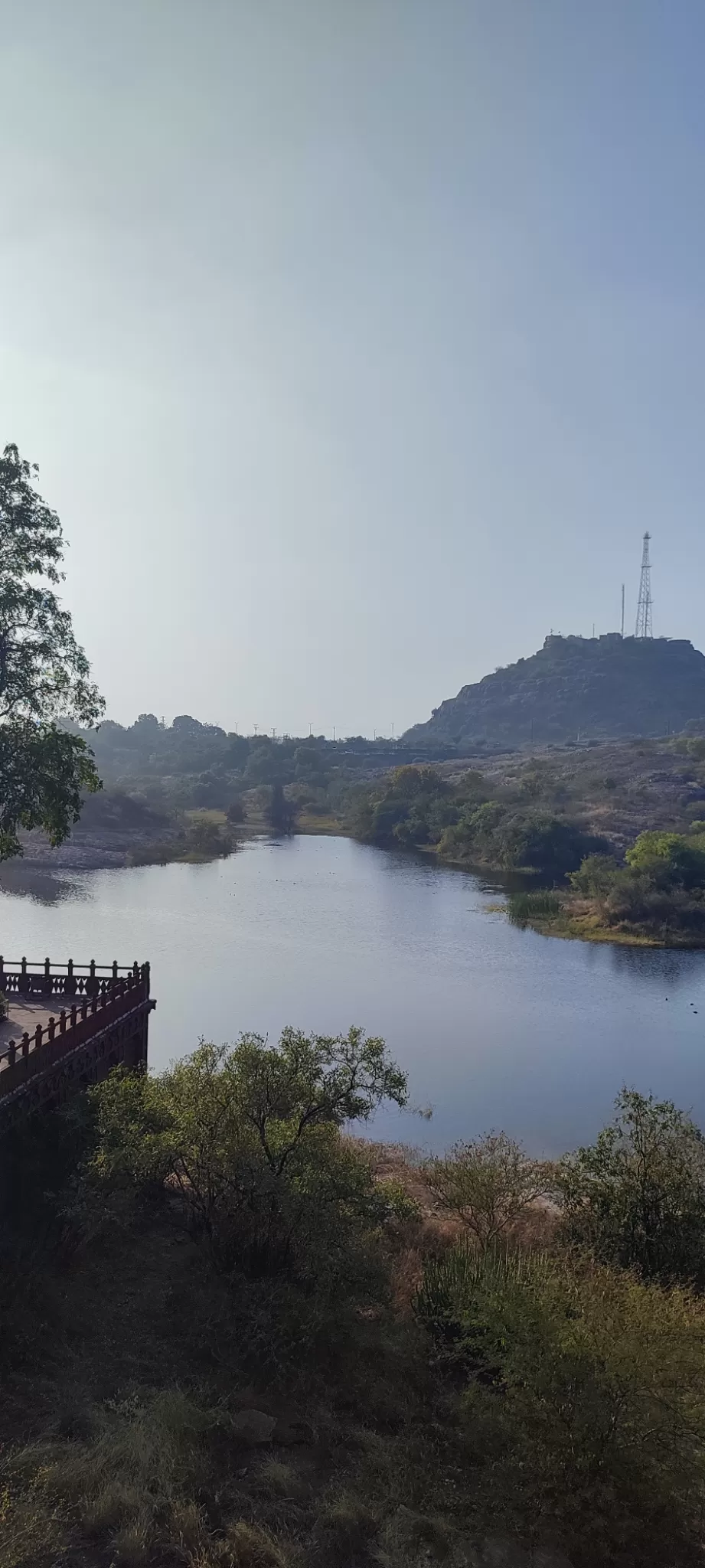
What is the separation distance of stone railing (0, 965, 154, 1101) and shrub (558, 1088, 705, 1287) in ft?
32.2

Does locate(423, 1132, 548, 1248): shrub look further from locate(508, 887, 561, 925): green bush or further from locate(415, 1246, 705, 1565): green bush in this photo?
locate(508, 887, 561, 925): green bush

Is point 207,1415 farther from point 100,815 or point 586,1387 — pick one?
point 100,815

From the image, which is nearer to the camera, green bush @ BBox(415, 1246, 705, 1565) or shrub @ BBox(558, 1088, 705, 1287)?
green bush @ BBox(415, 1246, 705, 1565)

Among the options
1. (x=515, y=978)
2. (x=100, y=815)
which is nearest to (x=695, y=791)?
(x=100, y=815)

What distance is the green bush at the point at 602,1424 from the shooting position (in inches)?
444

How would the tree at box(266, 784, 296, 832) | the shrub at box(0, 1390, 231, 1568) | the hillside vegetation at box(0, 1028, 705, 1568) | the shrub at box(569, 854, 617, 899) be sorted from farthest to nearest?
1. the tree at box(266, 784, 296, 832)
2. the shrub at box(569, 854, 617, 899)
3. the hillside vegetation at box(0, 1028, 705, 1568)
4. the shrub at box(0, 1390, 231, 1568)

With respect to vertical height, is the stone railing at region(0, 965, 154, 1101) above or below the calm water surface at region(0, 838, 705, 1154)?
above

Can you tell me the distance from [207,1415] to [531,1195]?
28.5 ft

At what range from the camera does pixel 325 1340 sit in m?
15.3

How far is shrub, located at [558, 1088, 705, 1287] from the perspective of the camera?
1719cm

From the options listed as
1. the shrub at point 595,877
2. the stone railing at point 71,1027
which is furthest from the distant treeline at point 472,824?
the stone railing at point 71,1027

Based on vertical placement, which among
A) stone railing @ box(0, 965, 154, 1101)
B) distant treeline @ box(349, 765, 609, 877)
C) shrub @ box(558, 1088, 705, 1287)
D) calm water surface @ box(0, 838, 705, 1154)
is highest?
distant treeline @ box(349, 765, 609, 877)

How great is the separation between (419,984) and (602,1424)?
38922 mm

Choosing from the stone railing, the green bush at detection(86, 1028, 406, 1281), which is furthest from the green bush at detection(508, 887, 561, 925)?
the green bush at detection(86, 1028, 406, 1281)
